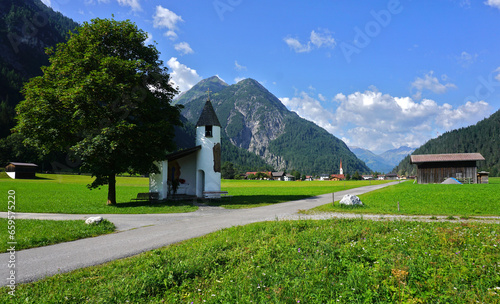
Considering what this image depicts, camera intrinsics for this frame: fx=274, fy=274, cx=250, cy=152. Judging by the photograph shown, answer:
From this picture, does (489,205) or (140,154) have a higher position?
(140,154)

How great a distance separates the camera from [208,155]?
30.8 meters

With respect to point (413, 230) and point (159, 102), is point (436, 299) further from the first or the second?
point (159, 102)

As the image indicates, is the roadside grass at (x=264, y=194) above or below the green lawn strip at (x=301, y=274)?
below

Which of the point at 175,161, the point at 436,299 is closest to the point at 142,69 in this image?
the point at 175,161

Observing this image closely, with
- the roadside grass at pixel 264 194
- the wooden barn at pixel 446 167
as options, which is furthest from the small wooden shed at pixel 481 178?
the roadside grass at pixel 264 194

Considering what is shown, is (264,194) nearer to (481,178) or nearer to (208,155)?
(208,155)

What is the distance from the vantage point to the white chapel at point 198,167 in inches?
1152

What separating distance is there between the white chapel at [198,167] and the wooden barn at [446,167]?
48.0 meters

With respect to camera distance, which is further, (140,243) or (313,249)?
(140,243)

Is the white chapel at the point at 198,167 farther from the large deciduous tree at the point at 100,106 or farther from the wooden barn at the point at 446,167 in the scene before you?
the wooden barn at the point at 446,167

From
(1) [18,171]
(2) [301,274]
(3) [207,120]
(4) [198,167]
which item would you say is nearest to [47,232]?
(2) [301,274]

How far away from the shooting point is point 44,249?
9.77 m

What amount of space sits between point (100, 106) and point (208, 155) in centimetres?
1176

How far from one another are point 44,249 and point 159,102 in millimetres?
19483
